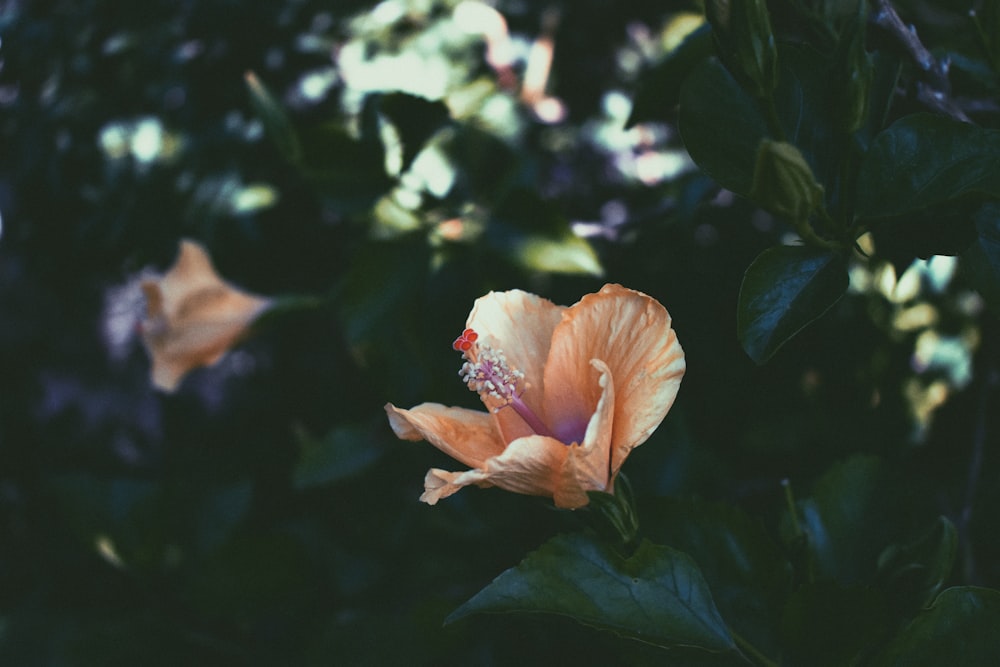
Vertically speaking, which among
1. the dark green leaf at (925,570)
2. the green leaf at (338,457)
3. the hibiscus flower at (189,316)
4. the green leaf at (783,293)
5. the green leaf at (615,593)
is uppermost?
the green leaf at (783,293)

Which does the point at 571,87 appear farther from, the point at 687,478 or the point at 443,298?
the point at 687,478

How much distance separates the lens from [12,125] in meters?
1.50

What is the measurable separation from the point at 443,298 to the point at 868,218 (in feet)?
1.76

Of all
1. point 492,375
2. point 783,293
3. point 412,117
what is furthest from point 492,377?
point 412,117

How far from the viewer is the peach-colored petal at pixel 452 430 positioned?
60 cm

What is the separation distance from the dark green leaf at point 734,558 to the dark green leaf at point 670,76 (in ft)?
1.20

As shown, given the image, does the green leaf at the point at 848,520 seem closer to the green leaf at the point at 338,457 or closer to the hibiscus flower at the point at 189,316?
the green leaf at the point at 338,457

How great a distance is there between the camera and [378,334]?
1022 millimetres

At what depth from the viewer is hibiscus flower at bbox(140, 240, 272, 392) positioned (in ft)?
3.88

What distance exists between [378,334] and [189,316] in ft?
1.16

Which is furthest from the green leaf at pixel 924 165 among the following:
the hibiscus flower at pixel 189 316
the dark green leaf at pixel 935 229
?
the hibiscus flower at pixel 189 316

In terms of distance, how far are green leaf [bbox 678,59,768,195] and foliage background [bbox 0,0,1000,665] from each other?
8.7 inches

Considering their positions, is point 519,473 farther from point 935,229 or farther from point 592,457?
point 935,229

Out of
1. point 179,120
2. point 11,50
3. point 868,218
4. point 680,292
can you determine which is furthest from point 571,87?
point 868,218
